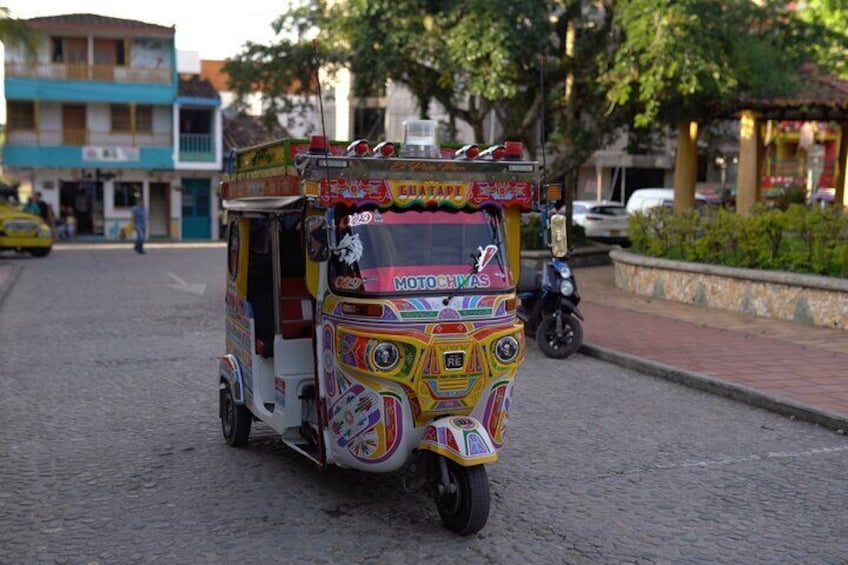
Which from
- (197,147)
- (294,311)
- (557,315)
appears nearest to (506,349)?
(294,311)

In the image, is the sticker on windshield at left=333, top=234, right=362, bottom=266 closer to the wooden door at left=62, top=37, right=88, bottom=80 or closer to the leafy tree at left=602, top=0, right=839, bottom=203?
the leafy tree at left=602, top=0, right=839, bottom=203

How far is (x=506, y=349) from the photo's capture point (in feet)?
18.0

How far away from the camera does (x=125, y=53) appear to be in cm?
4178

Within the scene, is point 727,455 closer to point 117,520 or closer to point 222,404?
point 222,404

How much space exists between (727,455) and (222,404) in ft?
12.6

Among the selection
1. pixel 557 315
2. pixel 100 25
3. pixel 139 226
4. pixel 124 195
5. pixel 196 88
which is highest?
pixel 100 25

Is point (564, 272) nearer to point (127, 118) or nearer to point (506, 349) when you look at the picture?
point (506, 349)

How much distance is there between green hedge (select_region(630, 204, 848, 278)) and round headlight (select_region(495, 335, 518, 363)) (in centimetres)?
868

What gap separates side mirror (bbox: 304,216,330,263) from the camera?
5332 mm

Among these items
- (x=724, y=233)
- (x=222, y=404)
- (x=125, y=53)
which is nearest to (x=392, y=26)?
(x=724, y=233)

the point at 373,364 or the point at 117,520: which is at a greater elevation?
the point at 373,364

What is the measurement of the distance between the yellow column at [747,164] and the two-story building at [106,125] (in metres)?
26.3

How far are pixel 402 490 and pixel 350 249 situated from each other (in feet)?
5.30

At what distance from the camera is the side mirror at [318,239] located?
533 centimetres
